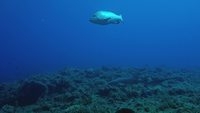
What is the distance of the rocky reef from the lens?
7734 mm

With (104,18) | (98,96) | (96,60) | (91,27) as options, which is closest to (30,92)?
(98,96)

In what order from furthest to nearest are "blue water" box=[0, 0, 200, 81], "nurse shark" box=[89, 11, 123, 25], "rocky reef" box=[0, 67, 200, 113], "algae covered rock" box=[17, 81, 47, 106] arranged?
"blue water" box=[0, 0, 200, 81] → "algae covered rock" box=[17, 81, 47, 106] → "nurse shark" box=[89, 11, 123, 25] → "rocky reef" box=[0, 67, 200, 113]

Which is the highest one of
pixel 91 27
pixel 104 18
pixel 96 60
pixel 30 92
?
pixel 91 27

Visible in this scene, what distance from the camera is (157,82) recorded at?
1319 centimetres

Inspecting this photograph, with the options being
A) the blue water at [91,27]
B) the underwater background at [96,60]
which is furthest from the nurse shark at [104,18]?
the blue water at [91,27]

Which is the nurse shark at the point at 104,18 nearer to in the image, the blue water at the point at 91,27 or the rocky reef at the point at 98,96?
the rocky reef at the point at 98,96

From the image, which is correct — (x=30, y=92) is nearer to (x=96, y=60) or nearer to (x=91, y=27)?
(x=96, y=60)

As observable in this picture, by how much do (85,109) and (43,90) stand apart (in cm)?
384

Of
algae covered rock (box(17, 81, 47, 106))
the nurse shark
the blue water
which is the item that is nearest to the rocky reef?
algae covered rock (box(17, 81, 47, 106))

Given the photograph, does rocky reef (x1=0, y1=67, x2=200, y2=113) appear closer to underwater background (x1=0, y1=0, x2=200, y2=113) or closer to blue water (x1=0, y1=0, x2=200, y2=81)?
underwater background (x1=0, y1=0, x2=200, y2=113)

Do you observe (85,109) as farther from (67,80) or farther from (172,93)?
(67,80)

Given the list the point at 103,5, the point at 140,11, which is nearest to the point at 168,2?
the point at 140,11

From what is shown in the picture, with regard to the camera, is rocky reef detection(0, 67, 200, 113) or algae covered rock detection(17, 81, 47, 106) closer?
rocky reef detection(0, 67, 200, 113)

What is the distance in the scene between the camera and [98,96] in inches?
393
